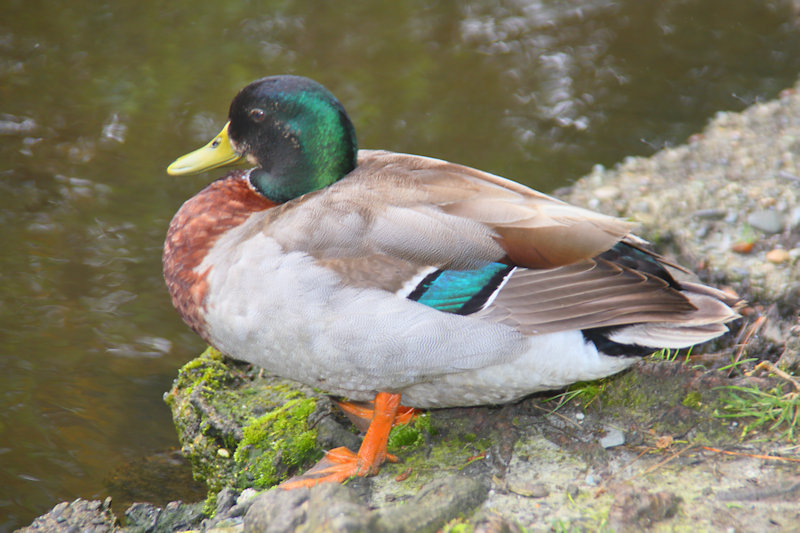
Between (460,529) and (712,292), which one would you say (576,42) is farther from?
(460,529)

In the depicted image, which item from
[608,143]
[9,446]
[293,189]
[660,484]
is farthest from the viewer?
[608,143]

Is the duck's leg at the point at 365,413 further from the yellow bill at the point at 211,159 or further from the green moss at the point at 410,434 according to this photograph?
the yellow bill at the point at 211,159

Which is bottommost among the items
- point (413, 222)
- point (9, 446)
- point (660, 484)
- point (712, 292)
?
point (9, 446)

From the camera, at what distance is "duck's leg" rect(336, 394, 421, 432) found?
3.48 metres

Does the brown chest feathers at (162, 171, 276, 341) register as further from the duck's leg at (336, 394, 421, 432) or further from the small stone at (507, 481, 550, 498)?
the small stone at (507, 481, 550, 498)

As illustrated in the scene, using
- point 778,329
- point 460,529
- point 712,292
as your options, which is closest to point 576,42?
point 778,329

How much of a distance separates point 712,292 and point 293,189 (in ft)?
5.54

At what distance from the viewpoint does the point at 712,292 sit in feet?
10.1

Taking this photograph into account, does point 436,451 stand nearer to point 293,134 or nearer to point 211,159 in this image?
point 293,134

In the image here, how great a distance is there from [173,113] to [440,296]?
13.6ft

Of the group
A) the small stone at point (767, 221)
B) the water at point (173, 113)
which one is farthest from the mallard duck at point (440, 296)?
the small stone at point (767, 221)

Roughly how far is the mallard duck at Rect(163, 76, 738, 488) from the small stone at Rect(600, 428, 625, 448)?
0.23m

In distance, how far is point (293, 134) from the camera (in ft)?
11.0

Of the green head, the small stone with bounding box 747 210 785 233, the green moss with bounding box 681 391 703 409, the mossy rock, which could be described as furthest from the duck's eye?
the small stone with bounding box 747 210 785 233
